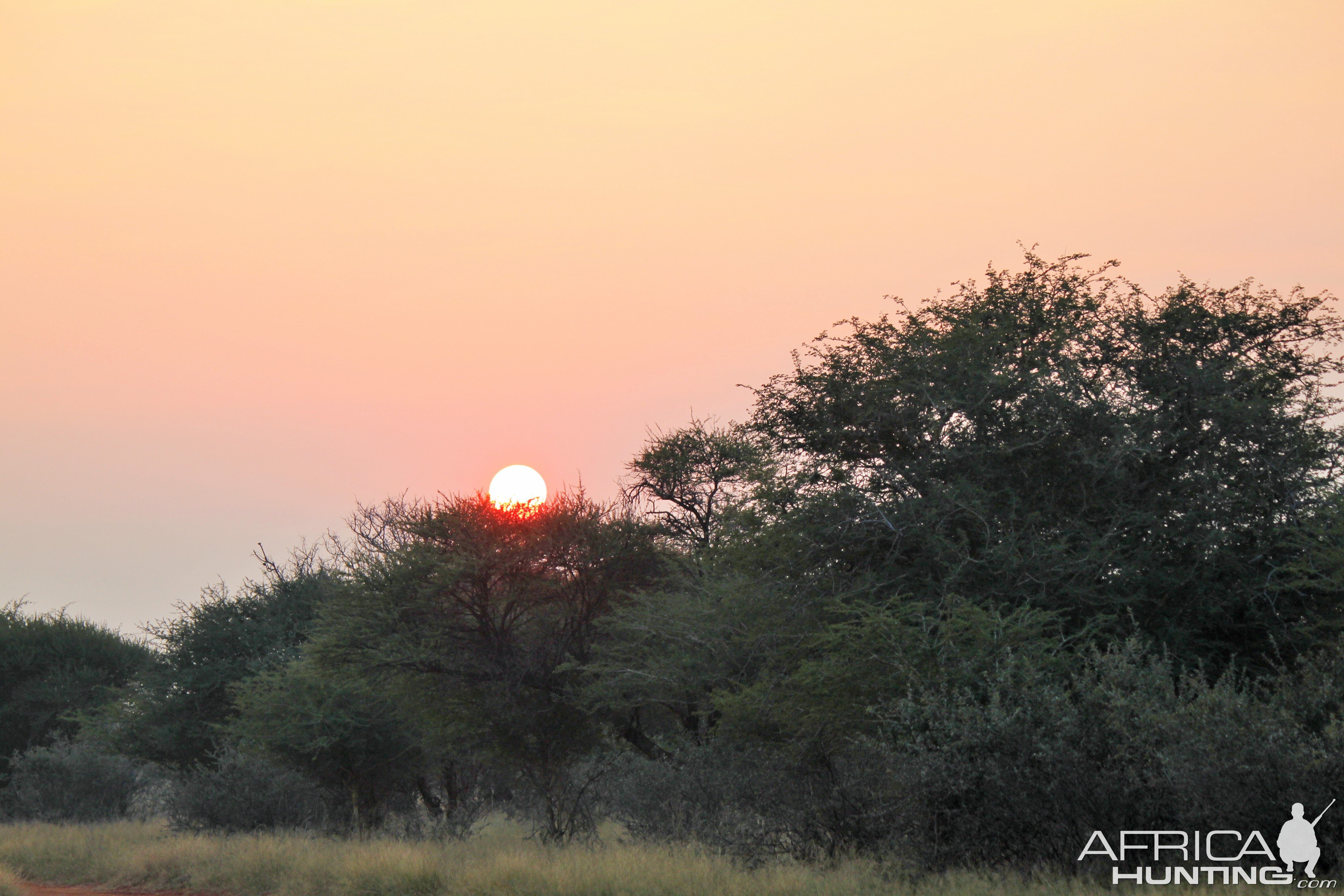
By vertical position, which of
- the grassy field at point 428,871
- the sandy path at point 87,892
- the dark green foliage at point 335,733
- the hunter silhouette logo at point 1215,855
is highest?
the dark green foliage at point 335,733

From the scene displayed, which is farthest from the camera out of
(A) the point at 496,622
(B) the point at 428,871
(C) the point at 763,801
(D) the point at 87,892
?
(A) the point at 496,622

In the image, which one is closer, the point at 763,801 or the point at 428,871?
the point at 428,871

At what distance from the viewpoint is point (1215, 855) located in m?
11.3

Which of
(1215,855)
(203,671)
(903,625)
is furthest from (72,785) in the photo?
(1215,855)

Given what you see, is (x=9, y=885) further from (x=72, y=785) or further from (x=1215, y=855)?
(x=72, y=785)

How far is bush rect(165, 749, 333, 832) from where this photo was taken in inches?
1220

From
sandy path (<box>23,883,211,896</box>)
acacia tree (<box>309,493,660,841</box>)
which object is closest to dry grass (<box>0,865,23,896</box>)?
sandy path (<box>23,883,211,896</box>)

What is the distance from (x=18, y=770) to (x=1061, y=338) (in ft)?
131

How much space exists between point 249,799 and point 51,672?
2298 centimetres

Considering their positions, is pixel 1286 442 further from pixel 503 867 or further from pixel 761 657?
pixel 503 867

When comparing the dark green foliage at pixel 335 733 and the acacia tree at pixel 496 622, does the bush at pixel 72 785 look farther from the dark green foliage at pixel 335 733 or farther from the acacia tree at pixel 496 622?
the acacia tree at pixel 496 622

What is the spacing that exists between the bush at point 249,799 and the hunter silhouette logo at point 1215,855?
2386cm

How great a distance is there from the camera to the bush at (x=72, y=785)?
39219mm

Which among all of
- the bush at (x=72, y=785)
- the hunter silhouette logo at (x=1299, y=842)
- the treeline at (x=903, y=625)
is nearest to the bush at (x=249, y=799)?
the treeline at (x=903, y=625)
